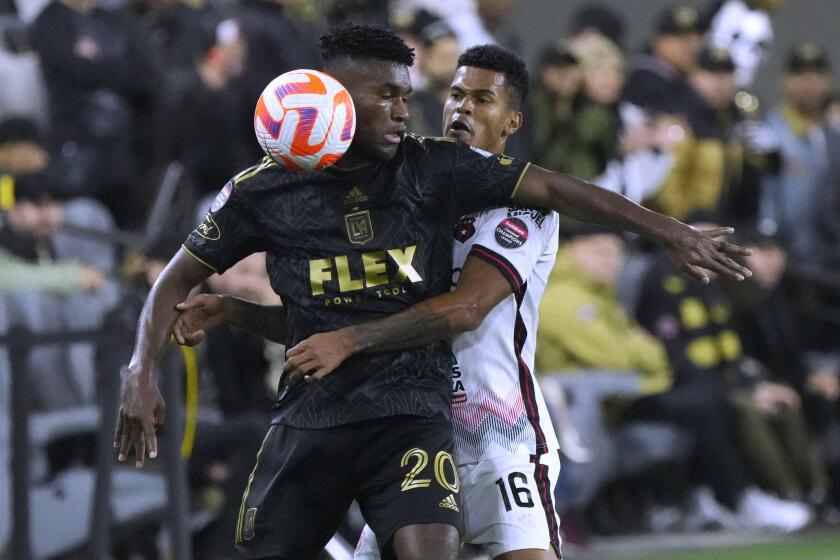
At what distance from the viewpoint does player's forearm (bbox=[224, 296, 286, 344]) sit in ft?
16.3

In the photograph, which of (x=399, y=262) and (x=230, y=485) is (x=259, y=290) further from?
(x=399, y=262)

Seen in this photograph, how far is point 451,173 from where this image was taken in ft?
15.5

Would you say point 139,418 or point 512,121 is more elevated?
point 512,121

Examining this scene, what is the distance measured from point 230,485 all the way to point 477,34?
3.87 m

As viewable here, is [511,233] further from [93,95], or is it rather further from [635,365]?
[635,365]

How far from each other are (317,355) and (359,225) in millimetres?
411

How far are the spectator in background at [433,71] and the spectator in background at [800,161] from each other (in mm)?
3670

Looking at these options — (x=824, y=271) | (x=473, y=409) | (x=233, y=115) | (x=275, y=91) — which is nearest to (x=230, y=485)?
(x=233, y=115)

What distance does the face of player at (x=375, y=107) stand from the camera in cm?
464

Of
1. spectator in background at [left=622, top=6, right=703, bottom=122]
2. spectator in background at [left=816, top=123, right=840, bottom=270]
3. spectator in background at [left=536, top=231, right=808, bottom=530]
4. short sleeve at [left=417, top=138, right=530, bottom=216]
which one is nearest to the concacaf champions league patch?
short sleeve at [left=417, top=138, right=530, bottom=216]

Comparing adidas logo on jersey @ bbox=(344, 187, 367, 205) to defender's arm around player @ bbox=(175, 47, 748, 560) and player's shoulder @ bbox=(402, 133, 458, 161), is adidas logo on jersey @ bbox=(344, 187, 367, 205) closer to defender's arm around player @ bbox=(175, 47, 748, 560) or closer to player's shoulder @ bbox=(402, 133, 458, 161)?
player's shoulder @ bbox=(402, 133, 458, 161)

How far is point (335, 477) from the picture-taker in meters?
4.68

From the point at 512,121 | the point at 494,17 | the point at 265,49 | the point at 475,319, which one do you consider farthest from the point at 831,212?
the point at 475,319

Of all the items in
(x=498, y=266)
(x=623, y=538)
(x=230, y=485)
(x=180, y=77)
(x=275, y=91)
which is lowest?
(x=623, y=538)
